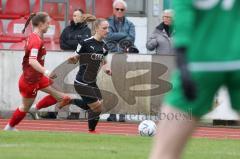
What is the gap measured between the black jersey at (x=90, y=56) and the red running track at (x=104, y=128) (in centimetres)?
103

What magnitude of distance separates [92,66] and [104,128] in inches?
62.6

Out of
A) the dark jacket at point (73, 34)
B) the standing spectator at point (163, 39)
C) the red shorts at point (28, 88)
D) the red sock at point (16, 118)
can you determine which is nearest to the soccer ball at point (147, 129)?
the red shorts at point (28, 88)

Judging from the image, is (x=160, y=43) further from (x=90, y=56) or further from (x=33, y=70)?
(x=33, y=70)

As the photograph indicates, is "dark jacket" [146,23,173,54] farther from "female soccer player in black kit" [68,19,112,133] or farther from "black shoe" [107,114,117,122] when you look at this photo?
"female soccer player in black kit" [68,19,112,133]

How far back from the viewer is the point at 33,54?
1537 centimetres

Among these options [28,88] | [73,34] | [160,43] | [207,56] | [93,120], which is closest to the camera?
[207,56]

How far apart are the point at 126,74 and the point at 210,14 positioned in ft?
46.7

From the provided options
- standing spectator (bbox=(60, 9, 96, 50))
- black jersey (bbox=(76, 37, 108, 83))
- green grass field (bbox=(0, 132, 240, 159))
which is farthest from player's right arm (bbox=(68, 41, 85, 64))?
standing spectator (bbox=(60, 9, 96, 50))

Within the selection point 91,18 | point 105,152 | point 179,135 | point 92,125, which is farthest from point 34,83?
point 179,135

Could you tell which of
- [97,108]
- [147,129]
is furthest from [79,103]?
[147,129]

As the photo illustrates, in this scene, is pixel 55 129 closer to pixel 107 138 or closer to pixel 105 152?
pixel 107 138

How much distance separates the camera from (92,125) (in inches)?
647

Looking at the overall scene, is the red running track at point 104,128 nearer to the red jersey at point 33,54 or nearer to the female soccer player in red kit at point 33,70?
the female soccer player in red kit at point 33,70

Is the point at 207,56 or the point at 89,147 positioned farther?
the point at 89,147
